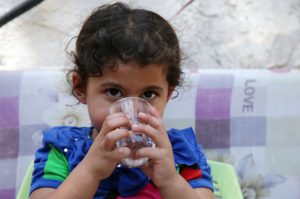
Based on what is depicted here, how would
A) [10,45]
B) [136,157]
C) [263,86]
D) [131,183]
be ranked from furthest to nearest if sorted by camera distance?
[10,45] → [263,86] → [131,183] → [136,157]

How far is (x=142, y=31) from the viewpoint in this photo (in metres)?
0.96

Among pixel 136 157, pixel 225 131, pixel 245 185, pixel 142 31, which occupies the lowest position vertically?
pixel 245 185

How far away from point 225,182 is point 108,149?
0.44 meters

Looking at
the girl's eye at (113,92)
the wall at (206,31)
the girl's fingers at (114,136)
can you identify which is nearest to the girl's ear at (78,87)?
the girl's eye at (113,92)

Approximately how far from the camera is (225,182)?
1216 mm

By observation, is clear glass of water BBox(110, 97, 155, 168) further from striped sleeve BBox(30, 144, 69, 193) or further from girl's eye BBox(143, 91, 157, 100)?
striped sleeve BBox(30, 144, 69, 193)

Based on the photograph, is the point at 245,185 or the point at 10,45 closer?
the point at 245,185

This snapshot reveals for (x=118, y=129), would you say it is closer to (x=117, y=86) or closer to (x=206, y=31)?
(x=117, y=86)

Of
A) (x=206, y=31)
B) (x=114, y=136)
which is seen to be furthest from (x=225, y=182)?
(x=206, y=31)

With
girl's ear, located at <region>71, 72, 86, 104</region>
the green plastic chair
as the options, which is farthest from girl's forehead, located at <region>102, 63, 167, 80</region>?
the green plastic chair

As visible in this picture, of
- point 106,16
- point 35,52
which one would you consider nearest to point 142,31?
point 106,16

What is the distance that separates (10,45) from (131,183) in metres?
0.84

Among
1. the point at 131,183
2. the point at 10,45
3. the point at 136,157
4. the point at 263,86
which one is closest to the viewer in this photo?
the point at 136,157

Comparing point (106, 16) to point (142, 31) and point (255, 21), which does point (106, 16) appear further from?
point (255, 21)
